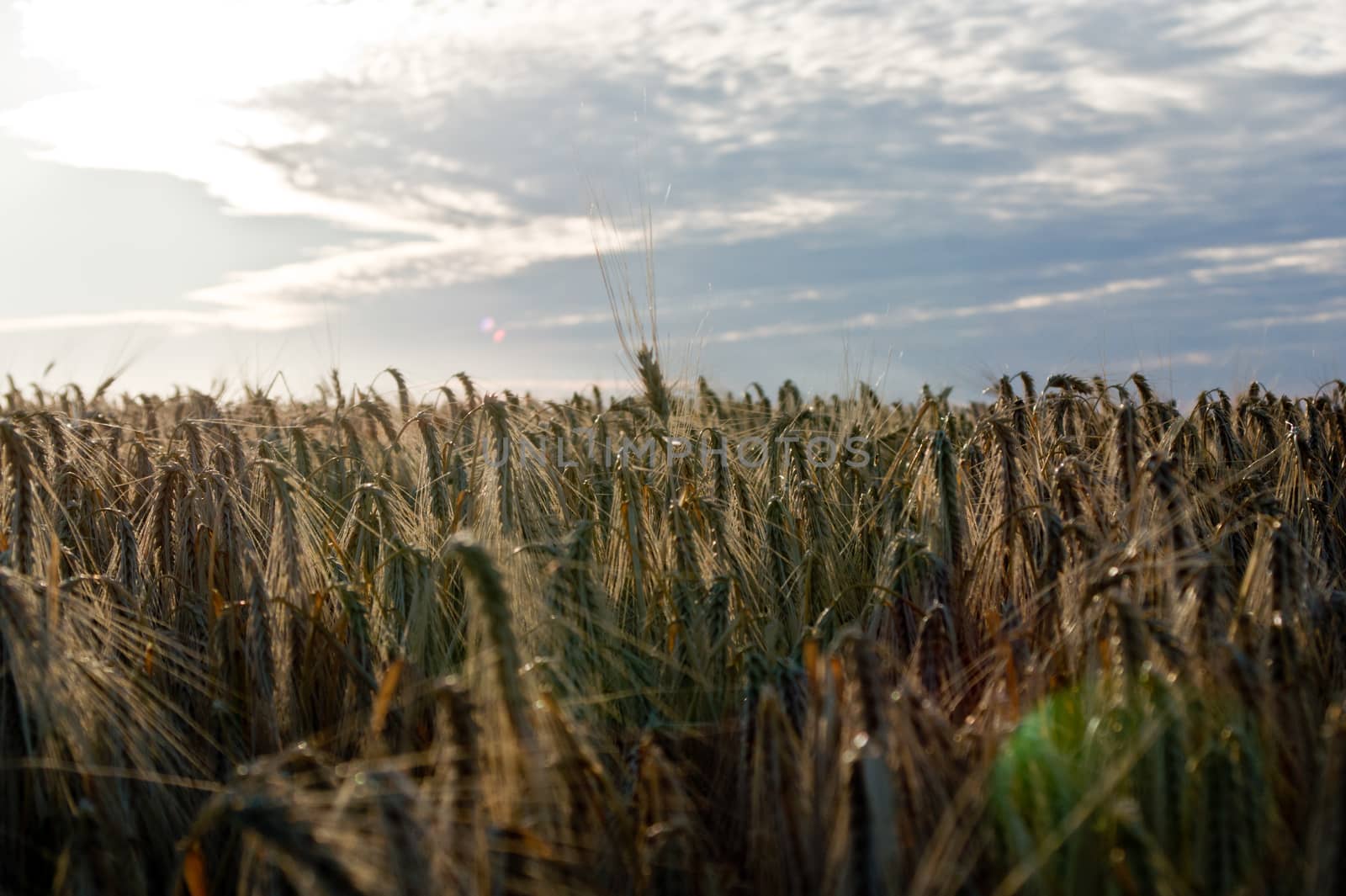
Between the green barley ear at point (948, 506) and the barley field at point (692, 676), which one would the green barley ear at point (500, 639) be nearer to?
the barley field at point (692, 676)

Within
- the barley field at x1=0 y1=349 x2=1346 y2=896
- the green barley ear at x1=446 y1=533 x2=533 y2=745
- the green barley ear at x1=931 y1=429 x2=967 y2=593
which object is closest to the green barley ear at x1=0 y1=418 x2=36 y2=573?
the barley field at x1=0 y1=349 x2=1346 y2=896

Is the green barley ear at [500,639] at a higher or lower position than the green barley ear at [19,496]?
lower

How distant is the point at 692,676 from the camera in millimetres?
2381

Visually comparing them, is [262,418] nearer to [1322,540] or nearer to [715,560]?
[715,560]

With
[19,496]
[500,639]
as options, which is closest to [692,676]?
[500,639]

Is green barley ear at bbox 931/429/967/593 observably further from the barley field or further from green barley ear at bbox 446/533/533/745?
green barley ear at bbox 446/533/533/745

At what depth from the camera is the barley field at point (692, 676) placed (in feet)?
4.67

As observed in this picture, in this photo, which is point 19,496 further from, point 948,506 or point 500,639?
point 948,506

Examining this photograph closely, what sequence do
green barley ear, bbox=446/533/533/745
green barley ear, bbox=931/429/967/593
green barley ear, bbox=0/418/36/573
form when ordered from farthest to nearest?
1. green barley ear, bbox=931/429/967/593
2. green barley ear, bbox=0/418/36/573
3. green barley ear, bbox=446/533/533/745

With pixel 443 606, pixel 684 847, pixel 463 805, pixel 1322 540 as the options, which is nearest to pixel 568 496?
pixel 443 606

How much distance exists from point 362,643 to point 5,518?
1.13m

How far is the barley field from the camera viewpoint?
4.67 feet

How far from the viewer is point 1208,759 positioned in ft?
4.81

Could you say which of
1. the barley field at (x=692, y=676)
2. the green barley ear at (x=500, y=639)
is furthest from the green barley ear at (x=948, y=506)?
the green barley ear at (x=500, y=639)
